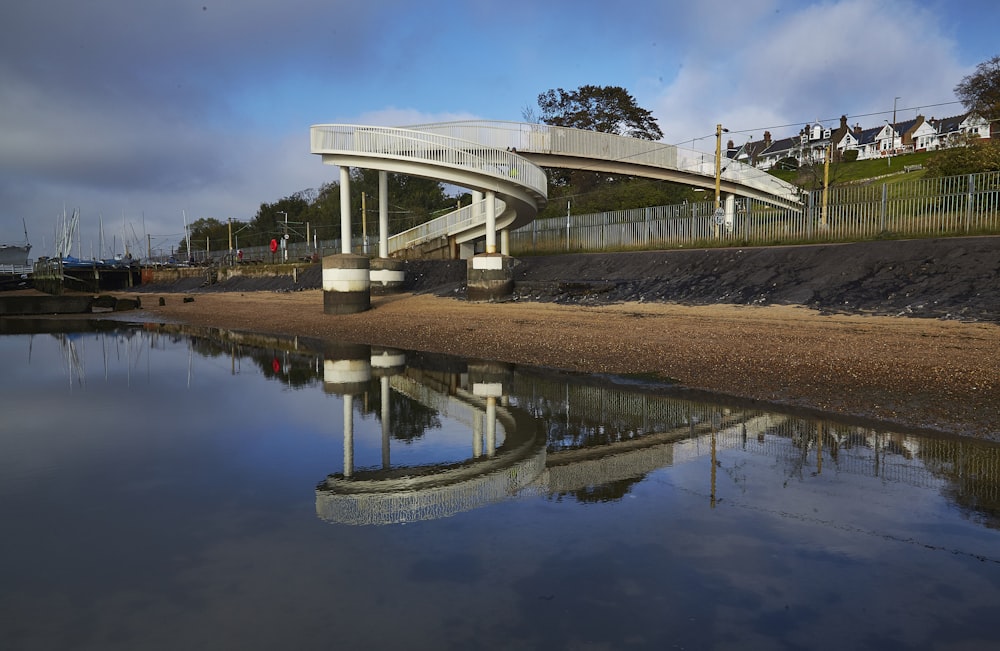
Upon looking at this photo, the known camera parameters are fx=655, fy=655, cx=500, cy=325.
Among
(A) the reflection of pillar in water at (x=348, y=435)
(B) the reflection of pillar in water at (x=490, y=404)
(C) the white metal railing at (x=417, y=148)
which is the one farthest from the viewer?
(C) the white metal railing at (x=417, y=148)

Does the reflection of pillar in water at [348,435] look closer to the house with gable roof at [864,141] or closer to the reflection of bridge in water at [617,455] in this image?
the reflection of bridge in water at [617,455]

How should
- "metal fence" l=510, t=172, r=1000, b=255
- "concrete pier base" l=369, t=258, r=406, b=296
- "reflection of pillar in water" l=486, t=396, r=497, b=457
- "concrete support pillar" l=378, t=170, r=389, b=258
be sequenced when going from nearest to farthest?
1. "reflection of pillar in water" l=486, t=396, r=497, b=457
2. "metal fence" l=510, t=172, r=1000, b=255
3. "concrete support pillar" l=378, t=170, r=389, b=258
4. "concrete pier base" l=369, t=258, r=406, b=296

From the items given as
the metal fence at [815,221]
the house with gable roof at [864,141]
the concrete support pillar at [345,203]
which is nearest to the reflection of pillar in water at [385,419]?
the concrete support pillar at [345,203]

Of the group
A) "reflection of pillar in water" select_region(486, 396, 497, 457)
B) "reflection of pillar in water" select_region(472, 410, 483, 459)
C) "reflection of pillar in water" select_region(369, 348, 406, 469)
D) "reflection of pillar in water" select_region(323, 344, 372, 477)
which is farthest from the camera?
"reflection of pillar in water" select_region(323, 344, 372, 477)

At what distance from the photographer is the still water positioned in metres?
4.36

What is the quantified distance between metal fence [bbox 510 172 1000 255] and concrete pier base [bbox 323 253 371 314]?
526 inches

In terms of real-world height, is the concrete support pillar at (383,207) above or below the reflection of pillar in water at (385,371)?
above

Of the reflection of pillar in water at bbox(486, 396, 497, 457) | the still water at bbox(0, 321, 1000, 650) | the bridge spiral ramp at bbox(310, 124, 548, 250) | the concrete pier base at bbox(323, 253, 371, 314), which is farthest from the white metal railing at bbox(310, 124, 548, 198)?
the still water at bbox(0, 321, 1000, 650)

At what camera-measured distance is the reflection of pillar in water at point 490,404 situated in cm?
914

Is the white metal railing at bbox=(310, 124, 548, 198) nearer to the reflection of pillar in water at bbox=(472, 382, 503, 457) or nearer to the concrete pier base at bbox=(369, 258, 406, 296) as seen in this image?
the concrete pier base at bbox=(369, 258, 406, 296)

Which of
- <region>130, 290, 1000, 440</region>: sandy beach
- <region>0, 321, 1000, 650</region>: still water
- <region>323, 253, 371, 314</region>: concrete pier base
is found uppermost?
<region>323, 253, 371, 314</region>: concrete pier base

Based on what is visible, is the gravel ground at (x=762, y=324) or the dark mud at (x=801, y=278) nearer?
the gravel ground at (x=762, y=324)

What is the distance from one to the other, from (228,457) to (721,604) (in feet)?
21.6

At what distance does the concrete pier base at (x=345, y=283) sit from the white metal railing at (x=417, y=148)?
4.54 metres
